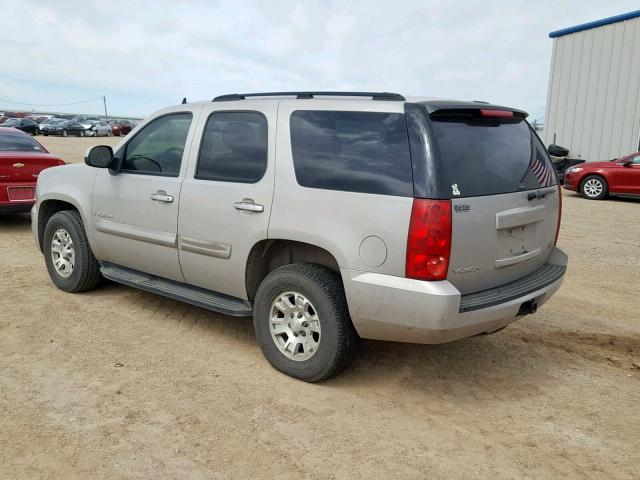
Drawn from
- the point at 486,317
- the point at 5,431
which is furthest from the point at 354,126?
the point at 5,431

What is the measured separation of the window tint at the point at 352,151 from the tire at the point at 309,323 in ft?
2.02

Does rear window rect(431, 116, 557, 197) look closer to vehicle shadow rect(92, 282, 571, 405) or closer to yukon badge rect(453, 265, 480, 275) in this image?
yukon badge rect(453, 265, 480, 275)

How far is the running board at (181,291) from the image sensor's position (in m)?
4.16

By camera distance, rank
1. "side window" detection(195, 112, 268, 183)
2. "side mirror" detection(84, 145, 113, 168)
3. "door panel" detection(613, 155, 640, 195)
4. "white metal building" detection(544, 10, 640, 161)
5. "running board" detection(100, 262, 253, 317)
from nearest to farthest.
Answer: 1. "side window" detection(195, 112, 268, 183)
2. "running board" detection(100, 262, 253, 317)
3. "side mirror" detection(84, 145, 113, 168)
4. "door panel" detection(613, 155, 640, 195)
5. "white metal building" detection(544, 10, 640, 161)

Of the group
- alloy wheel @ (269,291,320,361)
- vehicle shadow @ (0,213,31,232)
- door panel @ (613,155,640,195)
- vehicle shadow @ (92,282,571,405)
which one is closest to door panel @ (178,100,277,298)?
alloy wheel @ (269,291,320,361)

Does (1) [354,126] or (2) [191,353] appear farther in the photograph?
(2) [191,353]

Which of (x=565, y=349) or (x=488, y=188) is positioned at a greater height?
(x=488, y=188)

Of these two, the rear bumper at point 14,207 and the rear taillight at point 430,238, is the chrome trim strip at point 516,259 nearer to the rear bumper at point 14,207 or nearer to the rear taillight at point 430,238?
the rear taillight at point 430,238

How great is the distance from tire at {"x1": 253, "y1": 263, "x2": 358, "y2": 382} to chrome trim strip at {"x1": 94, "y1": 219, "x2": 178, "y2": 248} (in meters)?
0.97

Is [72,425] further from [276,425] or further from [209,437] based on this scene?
[276,425]

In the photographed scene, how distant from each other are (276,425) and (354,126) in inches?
73.7

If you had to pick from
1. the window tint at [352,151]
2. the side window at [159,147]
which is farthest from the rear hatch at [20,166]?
the window tint at [352,151]

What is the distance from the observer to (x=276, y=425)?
3.29 m

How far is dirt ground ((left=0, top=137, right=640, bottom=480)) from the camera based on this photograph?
294 centimetres
